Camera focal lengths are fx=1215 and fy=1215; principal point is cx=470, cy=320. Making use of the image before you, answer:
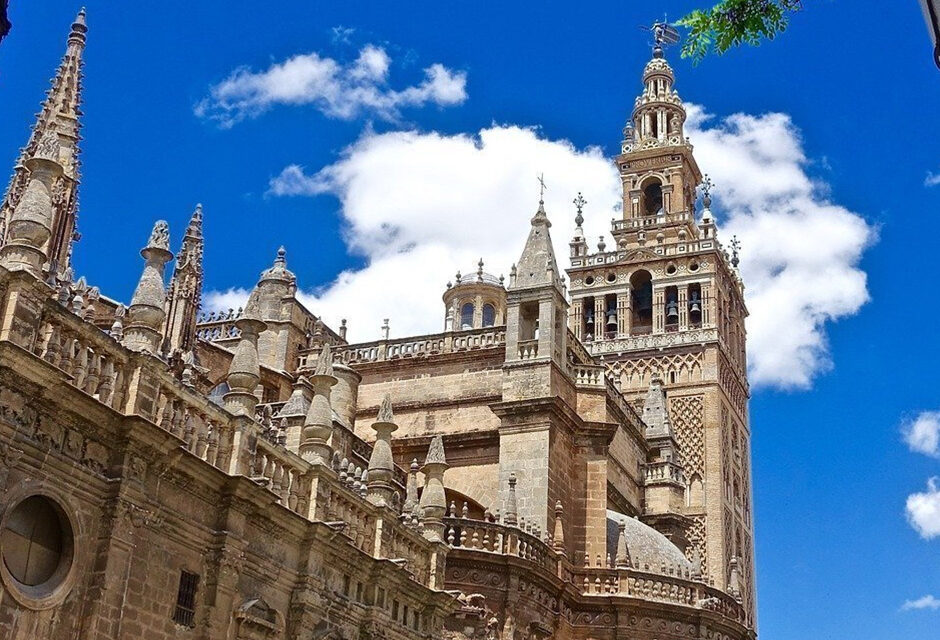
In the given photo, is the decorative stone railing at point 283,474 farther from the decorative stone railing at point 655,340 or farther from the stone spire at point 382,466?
the decorative stone railing at point 655,340

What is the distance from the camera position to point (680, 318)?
53.6 meters

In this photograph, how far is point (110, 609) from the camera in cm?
1252

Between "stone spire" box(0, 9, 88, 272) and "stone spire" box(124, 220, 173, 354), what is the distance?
12222 mm

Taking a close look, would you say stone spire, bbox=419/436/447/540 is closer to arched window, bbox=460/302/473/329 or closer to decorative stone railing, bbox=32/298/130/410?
decorative stone railing, bbox=32/298/130/410

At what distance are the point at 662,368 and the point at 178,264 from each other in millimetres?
26480

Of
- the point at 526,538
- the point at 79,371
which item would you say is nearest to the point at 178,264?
the point at 526,538

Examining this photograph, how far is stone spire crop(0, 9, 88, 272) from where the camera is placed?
27.2 m

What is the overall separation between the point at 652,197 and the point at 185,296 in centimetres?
3551

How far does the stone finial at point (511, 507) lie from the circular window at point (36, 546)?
13.6 metres

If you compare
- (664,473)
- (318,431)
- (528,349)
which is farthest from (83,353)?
(664,473)

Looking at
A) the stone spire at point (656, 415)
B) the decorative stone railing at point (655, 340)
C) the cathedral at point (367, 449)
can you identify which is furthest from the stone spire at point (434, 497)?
the decorative stone railing at point (655, 340)

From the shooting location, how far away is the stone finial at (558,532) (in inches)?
1044

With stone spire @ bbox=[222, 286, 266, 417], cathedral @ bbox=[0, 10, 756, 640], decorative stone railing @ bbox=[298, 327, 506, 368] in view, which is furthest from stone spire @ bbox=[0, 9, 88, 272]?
stone spire @ bbox=[222, 286, 266, 417]

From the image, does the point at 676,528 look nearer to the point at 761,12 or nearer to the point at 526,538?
the point at 526,538
